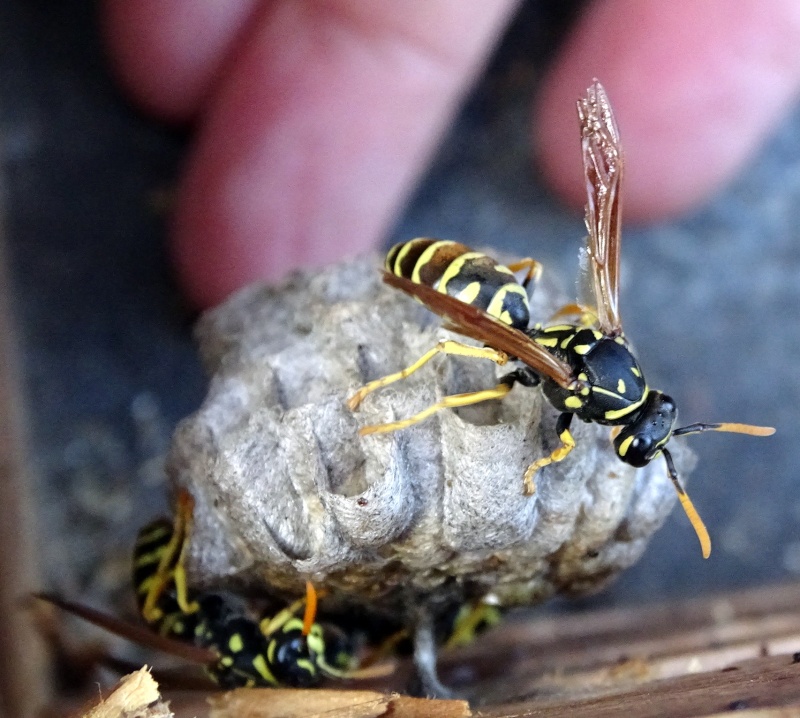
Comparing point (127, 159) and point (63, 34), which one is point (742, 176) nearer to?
point (127, 159)

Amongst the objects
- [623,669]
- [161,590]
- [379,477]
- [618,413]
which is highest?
[618,413]

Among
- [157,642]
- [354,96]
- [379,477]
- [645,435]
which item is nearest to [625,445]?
[645,435]

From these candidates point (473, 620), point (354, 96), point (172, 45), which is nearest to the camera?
point (473, 620)

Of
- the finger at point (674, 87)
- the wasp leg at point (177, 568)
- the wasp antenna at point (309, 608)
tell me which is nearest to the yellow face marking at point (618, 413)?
the wasp antenna at point (309, 608)

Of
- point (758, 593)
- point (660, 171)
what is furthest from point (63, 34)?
point (758, 593)

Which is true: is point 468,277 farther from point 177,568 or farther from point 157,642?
point 157,642

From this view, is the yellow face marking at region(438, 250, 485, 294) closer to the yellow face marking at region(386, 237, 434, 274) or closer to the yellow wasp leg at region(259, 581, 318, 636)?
the yellow face marking at region(386, 237, 434, 274)
